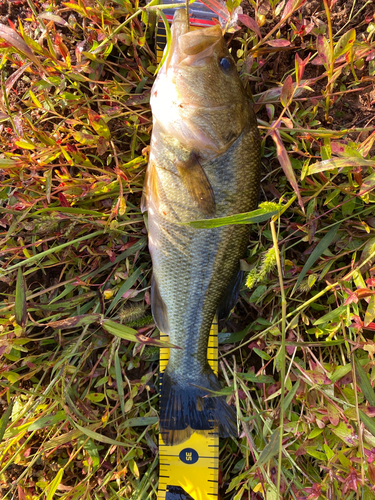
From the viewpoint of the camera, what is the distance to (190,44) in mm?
1589

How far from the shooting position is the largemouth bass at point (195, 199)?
5.34ft

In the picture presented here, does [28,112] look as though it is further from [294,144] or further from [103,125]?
[294,144]

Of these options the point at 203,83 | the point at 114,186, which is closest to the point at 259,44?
the point at 203,83

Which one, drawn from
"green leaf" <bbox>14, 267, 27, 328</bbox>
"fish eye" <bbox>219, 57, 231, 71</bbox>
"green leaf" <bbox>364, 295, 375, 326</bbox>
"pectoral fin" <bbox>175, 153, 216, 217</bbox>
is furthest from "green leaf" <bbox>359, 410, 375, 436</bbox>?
"fish eye" <bbox>219, 57, 231, 71</bbox>

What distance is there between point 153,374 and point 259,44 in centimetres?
214

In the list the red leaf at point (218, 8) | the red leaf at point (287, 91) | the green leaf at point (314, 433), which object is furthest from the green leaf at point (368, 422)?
the red leaf at point (218, 8)

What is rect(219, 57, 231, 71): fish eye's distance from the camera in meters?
1.67

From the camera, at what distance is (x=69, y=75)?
72.6 inches

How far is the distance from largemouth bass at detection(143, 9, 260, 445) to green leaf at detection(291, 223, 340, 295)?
408mm

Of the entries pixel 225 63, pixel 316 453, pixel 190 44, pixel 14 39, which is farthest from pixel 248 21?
pixel 316 453

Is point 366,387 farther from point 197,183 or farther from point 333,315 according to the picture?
point 197,183

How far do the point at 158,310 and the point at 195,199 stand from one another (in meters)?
0.73

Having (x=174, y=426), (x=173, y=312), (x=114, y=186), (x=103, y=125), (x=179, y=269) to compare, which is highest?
(x=103, y=125)

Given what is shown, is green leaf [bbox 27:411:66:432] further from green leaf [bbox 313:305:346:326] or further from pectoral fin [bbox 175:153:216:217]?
green leaf [bbox 313:305:346:326]
